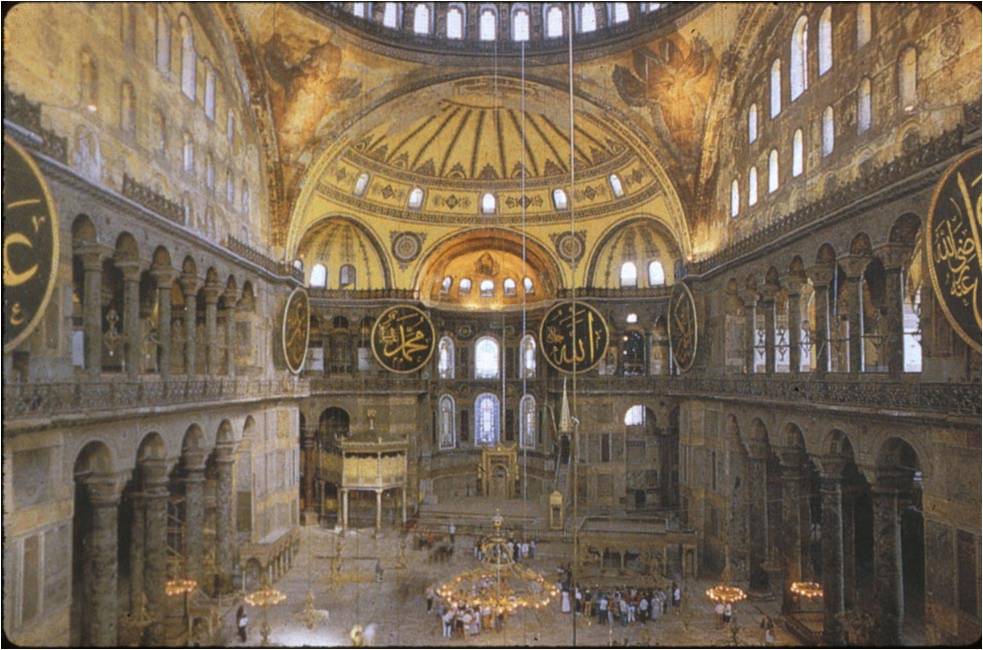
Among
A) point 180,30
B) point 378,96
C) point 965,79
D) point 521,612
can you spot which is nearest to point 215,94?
point 180,30

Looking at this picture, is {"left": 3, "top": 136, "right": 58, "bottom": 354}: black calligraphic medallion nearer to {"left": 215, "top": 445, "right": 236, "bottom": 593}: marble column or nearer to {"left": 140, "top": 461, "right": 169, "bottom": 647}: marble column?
{"left": 140, "top": 461, "right": 169, "bottom": 647}: marble column

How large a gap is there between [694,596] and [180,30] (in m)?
16.9

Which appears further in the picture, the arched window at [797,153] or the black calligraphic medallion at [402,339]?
the black calligraphic medallion at [402,339]

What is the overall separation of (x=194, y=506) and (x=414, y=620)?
208 inches

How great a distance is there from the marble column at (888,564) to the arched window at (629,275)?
1502 centimetres

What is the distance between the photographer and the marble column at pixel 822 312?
1509 centimetres

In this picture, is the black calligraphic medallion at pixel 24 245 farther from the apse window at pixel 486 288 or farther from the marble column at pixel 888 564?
the apse window at pixel 486 288

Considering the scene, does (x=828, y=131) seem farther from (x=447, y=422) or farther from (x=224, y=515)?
(x=447, y=422)

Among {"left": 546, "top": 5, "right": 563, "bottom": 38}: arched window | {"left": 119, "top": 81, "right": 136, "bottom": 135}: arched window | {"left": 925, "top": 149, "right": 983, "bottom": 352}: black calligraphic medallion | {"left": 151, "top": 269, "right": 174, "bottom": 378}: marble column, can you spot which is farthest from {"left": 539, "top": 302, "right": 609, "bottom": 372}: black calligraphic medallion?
{"left": 119, "top": 81, "right": 136, "bottom": 135}: arched window

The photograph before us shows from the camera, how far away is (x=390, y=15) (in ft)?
71.0

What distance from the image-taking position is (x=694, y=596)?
62.5 ft

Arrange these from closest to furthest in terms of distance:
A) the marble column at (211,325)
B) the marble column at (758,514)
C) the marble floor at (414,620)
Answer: the marble floor at (414,620)
the marble column at (211,325)
the marble column at (758,514)

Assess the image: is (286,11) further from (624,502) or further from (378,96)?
(624,502)

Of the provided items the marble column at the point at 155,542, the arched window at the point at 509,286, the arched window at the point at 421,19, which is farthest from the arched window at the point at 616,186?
the marble column at the point at 155,542
